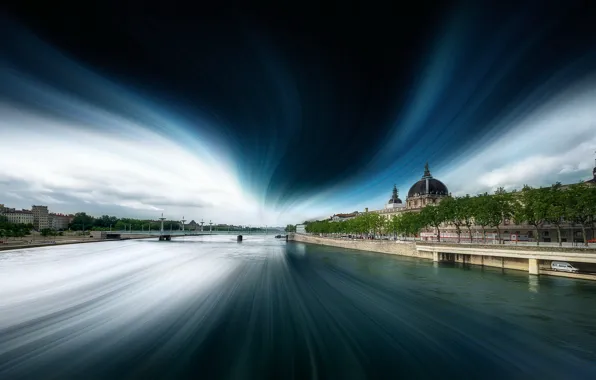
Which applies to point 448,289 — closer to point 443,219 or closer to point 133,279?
point 133,279

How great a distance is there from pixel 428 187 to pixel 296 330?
427ft

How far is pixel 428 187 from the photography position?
134 meters

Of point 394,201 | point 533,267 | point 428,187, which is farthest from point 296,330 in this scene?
point 394,201

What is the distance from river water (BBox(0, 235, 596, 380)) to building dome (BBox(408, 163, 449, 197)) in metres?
105

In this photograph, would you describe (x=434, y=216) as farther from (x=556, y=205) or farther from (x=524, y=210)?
(x=556, y=205)

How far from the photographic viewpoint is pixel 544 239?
66.1 metres

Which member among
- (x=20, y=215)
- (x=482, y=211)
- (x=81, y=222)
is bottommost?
(x=81, y=222)

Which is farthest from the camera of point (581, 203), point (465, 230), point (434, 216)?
point (465, 230)

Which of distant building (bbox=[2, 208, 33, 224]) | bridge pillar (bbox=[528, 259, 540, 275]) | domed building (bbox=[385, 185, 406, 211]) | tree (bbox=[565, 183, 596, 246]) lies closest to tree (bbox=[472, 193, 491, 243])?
tree (bbox=[565, 183, 596, 246])

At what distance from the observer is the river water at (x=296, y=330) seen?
527 inches

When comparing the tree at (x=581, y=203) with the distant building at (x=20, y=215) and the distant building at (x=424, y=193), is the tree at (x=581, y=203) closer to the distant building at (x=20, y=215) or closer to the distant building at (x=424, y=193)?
the distant building at (x=424, y=193)

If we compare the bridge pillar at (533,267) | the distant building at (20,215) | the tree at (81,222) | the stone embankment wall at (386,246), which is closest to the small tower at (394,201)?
the stone embankment wall at (386,246)

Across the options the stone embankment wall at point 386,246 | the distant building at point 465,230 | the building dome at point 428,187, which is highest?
the building dome at point 428,187

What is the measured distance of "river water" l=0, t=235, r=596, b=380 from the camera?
1338cm
